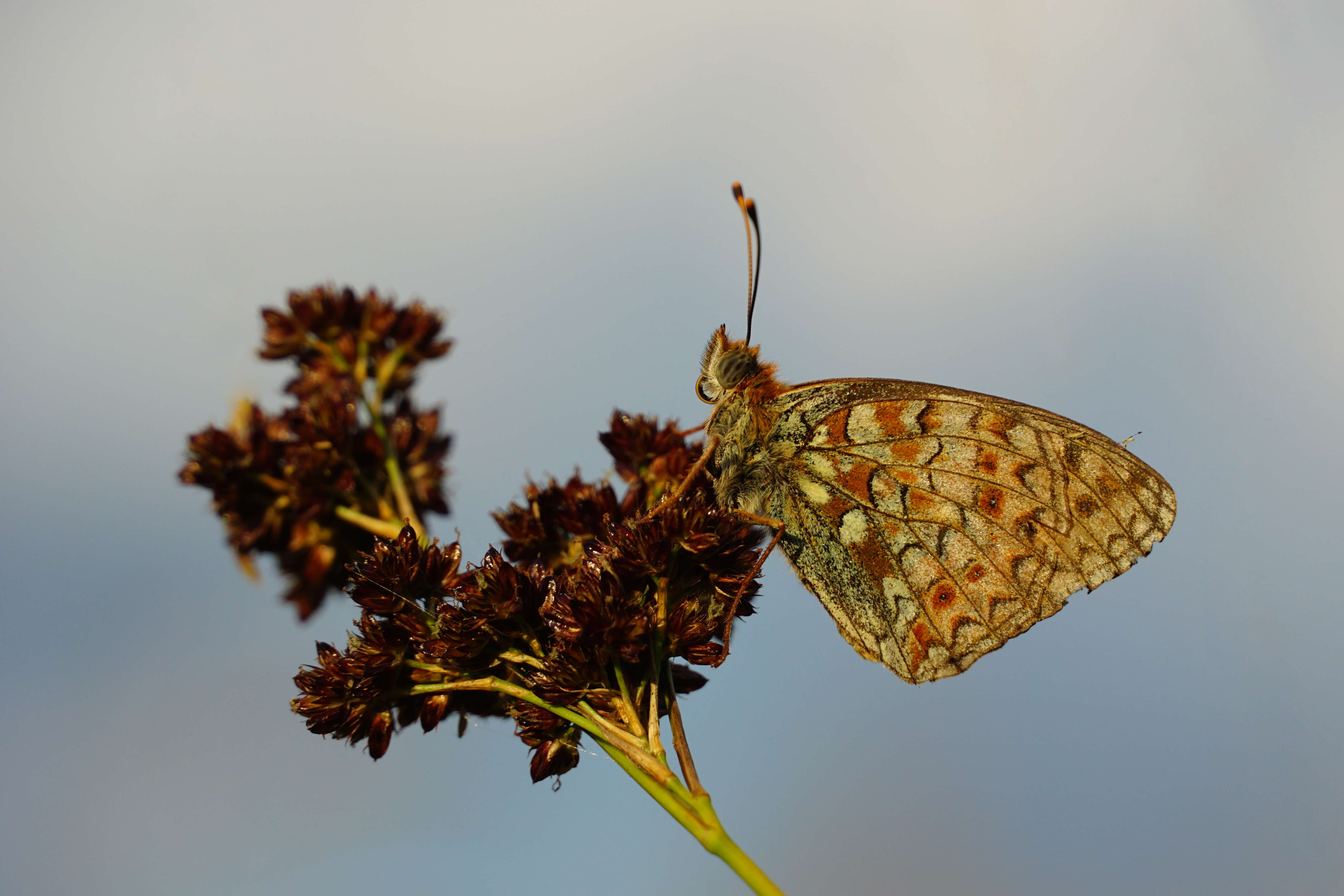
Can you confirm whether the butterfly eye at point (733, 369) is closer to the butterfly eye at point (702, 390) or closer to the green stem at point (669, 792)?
the butterfly eye at point (702, 390)

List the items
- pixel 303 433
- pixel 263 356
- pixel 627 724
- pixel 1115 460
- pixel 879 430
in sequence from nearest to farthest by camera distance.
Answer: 1. pixel 627 724
2. pixel 1115 460
3. pixel 879 430
4. pixel 303 433
5. pixel 263 356

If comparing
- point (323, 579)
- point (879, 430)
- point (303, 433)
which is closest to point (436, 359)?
point (303, 433)

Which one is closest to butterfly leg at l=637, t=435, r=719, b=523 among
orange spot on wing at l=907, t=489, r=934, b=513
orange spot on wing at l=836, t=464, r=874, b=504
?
orange spot on wing at l=836, t=464, r=874, b=504

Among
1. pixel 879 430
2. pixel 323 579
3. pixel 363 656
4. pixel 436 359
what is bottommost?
pixel 879 430

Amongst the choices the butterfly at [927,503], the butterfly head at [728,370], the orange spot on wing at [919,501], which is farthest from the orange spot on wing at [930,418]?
the butterfly head at [728,370]

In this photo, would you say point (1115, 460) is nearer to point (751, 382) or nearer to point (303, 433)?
point (751, 382)
